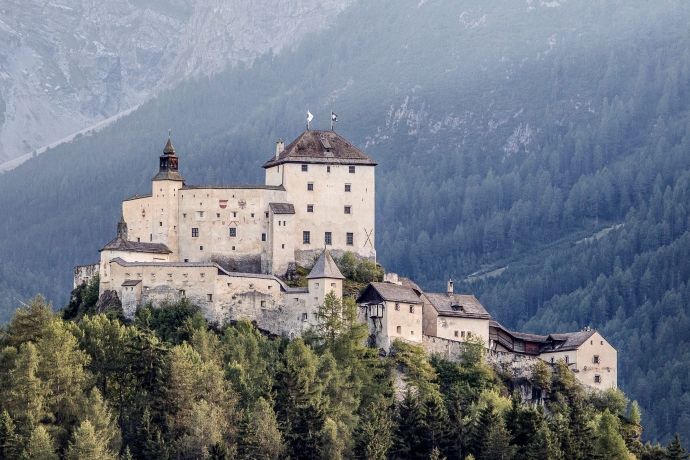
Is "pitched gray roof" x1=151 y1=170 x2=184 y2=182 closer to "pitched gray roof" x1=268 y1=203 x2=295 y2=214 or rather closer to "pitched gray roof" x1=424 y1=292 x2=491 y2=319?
"pitched gray roof" x1=268 y1=203 x2=295 y2=214

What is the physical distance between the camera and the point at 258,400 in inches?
3853

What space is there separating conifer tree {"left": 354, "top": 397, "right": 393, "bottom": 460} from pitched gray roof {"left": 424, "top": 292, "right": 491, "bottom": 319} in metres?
15.7

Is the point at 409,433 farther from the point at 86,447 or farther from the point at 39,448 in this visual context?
the point at 39,448

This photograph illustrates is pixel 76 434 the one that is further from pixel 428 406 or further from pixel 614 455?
pixel 614 455

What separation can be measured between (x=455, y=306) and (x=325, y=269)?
34.9ft

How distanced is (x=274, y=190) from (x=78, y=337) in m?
20.1

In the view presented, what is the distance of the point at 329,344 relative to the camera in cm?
10800

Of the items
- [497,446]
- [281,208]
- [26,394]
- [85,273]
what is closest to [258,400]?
[26,394]

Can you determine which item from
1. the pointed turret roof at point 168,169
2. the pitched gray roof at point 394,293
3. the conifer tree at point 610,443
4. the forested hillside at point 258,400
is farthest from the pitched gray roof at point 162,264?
the conifer tree at point 610,443

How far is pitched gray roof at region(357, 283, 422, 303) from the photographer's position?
4350 inches

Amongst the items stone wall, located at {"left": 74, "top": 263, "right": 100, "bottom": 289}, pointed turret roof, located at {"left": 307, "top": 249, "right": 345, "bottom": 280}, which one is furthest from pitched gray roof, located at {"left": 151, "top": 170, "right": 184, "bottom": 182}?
pointed turret roof, located at {"left": 307, "top": 249, "right": 345, "bottom": 280}

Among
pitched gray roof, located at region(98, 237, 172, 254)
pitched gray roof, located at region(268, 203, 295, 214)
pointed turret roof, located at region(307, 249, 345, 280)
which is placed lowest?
pointed turret roof, located at region(307, 249, 345, 280)

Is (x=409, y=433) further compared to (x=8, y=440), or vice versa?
(x=409, y=433)

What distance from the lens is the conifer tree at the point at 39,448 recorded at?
90.8 meters
